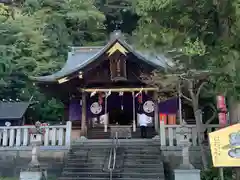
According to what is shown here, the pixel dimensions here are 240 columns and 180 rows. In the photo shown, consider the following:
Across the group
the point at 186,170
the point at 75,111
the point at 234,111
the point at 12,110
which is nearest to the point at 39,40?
the point at 12,110

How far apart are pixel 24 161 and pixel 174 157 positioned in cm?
588

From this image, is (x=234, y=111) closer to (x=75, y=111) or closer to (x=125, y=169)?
(x=125, y=169)

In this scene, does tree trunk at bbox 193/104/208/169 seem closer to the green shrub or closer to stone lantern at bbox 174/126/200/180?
the green shrub

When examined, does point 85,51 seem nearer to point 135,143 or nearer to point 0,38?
point 0,38

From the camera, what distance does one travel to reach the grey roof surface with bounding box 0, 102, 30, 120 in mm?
16031

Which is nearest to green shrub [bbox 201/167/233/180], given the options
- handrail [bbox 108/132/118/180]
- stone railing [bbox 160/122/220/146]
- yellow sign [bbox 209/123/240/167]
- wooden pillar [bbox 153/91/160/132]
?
stone railing [bbox 160/122/220/146]

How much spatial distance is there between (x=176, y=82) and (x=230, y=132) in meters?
4.14

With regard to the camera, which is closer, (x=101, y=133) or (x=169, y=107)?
(x=101, y=133)

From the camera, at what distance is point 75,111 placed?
16.8 m

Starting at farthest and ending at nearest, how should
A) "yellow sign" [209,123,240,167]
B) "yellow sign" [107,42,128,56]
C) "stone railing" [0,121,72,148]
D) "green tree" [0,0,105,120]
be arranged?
"green tree" [0,0,105,120] < "yellow sign" [107,42,128,56] < "stone railing" [0,121,72,148] < "yellow sign" [209,123,240,167]

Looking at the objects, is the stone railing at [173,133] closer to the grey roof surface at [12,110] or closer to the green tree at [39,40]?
the grey roof surface at [12,110]

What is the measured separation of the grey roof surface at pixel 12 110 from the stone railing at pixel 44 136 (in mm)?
2546

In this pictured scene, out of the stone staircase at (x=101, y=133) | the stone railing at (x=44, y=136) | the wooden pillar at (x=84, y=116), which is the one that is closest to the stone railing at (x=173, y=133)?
the stone staircase at (x=101, y=133)

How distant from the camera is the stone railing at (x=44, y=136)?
42.8 ft
